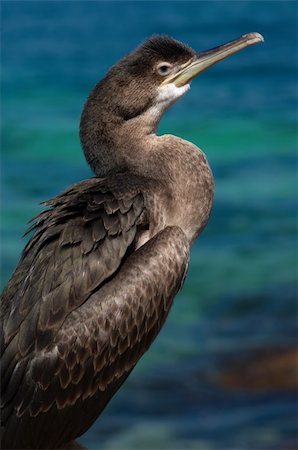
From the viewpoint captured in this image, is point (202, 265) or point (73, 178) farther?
point (73, 178)

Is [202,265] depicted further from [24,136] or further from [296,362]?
[24,136]

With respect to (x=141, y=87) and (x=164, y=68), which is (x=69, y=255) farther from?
(x=164, y=68)

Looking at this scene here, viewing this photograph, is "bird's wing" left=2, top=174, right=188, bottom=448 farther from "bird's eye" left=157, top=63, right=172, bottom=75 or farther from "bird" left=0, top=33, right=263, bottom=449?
"bird's eye" left=157, top=63, right=172, bottom=75

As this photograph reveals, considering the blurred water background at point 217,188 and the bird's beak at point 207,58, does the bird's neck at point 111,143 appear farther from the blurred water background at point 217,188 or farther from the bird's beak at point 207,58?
the blurred water background at point 217,188

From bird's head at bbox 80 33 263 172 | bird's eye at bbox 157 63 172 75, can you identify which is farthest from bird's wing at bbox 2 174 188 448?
bird's eye at bbox 157 63 172 75

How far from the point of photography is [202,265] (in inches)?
723

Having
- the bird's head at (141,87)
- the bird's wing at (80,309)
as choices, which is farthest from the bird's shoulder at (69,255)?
the bird's head at (141,87)

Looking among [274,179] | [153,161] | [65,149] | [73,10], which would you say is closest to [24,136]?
[65,149]

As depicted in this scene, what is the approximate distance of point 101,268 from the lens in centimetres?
708

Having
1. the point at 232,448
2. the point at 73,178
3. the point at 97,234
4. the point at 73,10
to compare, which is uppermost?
the point at 73,10

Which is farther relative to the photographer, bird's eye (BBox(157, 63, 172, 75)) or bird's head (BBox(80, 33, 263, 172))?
bird's eye (BBox(157, 63, 172, 75))

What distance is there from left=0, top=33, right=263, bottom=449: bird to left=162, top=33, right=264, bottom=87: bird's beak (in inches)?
7.8

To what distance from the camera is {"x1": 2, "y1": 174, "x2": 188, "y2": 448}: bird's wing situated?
22.8ft

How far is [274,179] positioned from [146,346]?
547 inches
